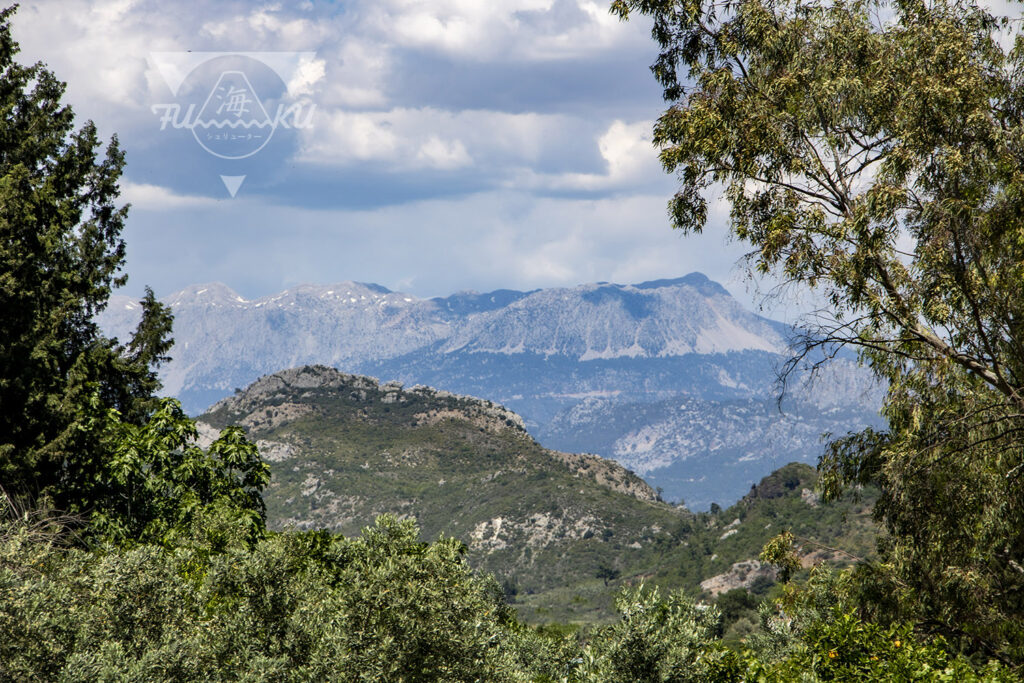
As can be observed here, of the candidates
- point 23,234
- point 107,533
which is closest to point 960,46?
point 23,234

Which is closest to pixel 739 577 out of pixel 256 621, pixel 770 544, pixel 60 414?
pixel 770 544

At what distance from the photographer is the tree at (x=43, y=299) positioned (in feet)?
70.0

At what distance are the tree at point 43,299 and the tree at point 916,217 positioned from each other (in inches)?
632

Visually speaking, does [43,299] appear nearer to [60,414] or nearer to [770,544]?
[60,414]

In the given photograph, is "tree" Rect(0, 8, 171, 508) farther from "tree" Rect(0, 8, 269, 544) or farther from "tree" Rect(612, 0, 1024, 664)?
"tree" Rect(612, 0, 1024, 664)

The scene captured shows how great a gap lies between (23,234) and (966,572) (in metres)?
24.3

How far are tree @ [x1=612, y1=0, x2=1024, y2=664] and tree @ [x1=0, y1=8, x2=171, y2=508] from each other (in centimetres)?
1605

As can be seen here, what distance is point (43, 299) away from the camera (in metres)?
23.2

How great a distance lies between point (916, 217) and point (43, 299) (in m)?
Result: 22.1

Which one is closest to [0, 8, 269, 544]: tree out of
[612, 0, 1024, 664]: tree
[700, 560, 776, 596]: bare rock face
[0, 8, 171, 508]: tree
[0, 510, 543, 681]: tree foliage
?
[0, 8, 171, 508]: tree

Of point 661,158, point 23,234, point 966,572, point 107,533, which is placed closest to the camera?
point 966,572

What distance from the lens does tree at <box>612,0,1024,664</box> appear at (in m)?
16.4

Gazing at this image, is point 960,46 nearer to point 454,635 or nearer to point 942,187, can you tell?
point 942,187

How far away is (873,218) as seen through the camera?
16.6 m
